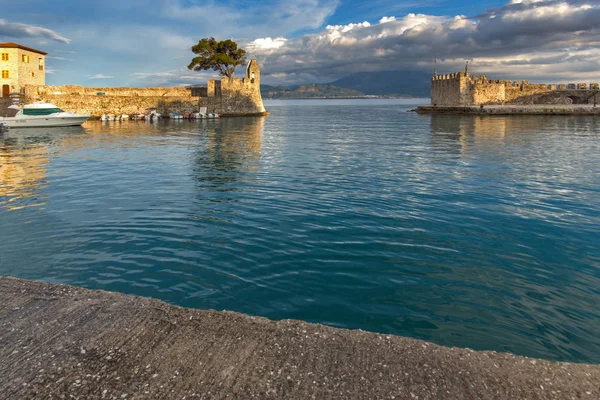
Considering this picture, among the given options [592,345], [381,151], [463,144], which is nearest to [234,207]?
[592,345]

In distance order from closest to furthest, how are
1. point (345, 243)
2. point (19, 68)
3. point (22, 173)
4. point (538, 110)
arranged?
point (345, 243) < point (22, 173) < point (19, 68) < point (538, 110)

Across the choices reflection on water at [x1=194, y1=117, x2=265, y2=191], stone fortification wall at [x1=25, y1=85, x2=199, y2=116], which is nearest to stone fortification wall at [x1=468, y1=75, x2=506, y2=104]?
stone fortification wall at [x1=25, y1=85, x2=199, y2=116]

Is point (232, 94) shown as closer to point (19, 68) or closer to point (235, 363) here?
point (19, 68)

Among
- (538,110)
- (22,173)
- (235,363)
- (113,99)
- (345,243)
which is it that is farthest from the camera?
(538,110)

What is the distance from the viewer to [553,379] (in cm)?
315

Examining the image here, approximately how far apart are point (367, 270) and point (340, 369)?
3481 millimetres

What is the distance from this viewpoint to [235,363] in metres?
3.29

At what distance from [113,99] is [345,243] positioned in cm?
5086

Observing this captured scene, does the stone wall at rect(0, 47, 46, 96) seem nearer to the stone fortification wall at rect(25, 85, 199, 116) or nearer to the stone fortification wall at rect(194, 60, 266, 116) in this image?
the stone fortification wall at rect(25, 85, 199, 116)

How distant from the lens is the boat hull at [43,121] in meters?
35.5

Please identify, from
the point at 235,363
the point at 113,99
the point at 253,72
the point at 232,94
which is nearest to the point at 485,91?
the point at 253,72

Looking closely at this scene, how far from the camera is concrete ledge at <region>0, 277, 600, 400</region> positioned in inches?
118

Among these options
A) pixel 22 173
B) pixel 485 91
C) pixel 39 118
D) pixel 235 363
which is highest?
pixel 485 91

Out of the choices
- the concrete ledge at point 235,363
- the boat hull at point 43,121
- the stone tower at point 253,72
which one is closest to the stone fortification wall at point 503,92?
the stone tower at point 253,72
